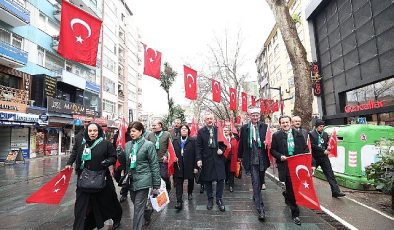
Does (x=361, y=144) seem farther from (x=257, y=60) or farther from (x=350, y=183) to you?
(x=257, y=60)

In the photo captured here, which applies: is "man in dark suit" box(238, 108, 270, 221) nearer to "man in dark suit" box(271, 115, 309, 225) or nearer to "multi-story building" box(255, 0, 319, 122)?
"man in dark suit" box(271, 115, 309, 225)

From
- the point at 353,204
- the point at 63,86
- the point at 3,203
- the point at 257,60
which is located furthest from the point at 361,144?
the point at 257,60

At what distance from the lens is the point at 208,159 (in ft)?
20.2

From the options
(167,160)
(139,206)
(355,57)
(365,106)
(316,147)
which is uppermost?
(355,57)

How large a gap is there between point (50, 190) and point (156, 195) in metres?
1.89

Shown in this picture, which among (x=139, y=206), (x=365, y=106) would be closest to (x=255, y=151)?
(x=139, y=206)

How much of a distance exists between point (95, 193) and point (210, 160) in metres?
2.51

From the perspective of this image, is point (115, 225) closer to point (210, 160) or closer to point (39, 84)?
point (210, 160)

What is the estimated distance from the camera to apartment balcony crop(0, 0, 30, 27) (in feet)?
63.0

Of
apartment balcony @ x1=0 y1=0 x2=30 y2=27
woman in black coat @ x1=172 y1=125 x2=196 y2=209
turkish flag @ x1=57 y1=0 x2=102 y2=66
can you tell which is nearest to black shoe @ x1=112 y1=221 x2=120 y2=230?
woman in black coat @ x1=172 y1=125 x2=196 y2=209

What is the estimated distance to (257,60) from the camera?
2574 inches

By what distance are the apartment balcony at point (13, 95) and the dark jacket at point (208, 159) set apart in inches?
699

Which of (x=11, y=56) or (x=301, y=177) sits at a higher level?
(x=11, y=56)

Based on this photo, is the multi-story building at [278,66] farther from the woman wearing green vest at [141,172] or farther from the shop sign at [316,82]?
the woman wearing green vest at [141,172]
